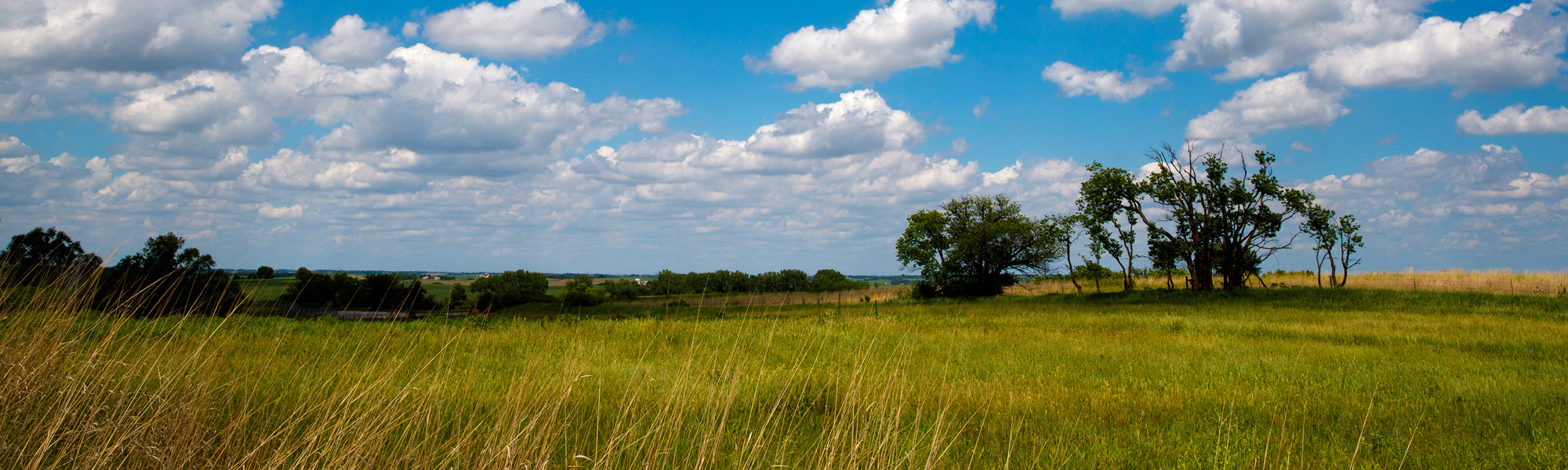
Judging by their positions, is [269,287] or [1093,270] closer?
[269,287]

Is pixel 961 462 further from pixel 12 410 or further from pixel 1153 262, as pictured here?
pixel 1153 262

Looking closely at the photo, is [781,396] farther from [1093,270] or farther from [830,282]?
[830,282]

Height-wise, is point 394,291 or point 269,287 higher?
point 269,287

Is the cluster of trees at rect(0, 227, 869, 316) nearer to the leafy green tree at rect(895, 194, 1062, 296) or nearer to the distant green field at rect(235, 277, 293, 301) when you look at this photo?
the distant green field at rect(235, 277, 293, 301)

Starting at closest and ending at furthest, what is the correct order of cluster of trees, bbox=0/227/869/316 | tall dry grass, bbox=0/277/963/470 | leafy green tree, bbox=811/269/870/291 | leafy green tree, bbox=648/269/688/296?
tall dry grass, bbox=0/277/963/470 < leafy green tree, bbox=648/269/688/296 < cluster of trees, bbox=0/227/869/316 < leafy green tree, bbox=811/269/870/291

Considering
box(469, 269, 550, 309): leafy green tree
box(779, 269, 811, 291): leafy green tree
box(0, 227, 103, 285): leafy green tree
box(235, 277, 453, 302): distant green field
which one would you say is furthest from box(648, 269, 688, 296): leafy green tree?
box(779, 269, 811, 291): leafy green tree

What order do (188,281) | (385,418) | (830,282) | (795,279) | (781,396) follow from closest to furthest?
(781,396) < (385,418) < (188,281) < (795,279) < (830,282)

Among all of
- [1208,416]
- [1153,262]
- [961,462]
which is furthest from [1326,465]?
[1153,262]

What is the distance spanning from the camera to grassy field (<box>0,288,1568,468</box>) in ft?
12.7

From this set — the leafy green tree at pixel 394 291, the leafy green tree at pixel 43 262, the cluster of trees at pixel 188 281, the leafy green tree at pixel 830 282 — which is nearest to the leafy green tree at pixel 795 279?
the leafy green tree at pixel 830 282

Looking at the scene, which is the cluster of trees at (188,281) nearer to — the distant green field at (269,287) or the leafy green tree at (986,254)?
the distant green field at (269,287)

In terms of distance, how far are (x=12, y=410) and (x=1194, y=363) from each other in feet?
43.6

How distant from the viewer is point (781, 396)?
140 inches

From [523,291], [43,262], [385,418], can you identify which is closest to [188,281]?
[43,262]
